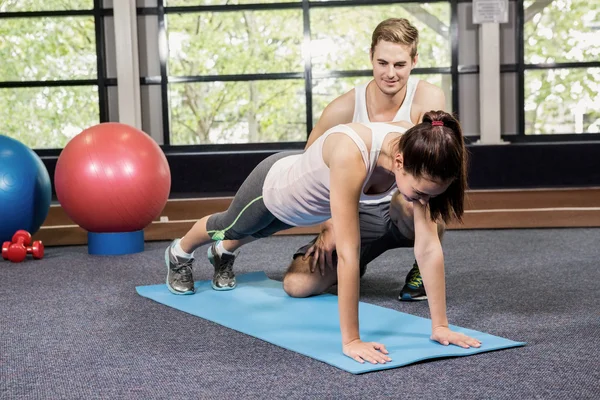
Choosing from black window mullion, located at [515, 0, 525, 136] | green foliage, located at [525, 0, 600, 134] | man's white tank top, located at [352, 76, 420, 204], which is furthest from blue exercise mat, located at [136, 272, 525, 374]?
green foliage, located at [525, 0, 600, 134]

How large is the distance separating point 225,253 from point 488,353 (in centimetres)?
136

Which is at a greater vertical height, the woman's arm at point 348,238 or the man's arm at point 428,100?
the man's arm at point 428,100

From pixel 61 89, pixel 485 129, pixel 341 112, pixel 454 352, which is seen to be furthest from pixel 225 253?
pixel 61 89

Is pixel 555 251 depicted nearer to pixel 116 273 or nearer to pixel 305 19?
pixel 116 273

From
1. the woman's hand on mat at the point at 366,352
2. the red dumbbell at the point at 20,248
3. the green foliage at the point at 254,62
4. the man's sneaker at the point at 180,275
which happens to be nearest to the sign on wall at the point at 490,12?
the green foliage at the point at 254,62

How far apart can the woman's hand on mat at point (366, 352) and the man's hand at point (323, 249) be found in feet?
2.33

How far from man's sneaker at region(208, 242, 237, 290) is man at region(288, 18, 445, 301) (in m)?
0.32

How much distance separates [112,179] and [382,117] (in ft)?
5.95

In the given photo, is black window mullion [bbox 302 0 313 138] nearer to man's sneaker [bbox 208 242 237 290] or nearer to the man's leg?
man's sneaker [bbox 208 242 237 290]

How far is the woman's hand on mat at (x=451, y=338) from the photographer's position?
7.45 ft

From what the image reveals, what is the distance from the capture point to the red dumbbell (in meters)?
4.26

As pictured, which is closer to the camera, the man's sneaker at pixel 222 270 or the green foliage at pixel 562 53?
the man's sneaker at pixel 222 270

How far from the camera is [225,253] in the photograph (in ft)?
10.7

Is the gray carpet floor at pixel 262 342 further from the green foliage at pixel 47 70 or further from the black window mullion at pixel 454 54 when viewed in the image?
the green foliage at pixel 47 70
